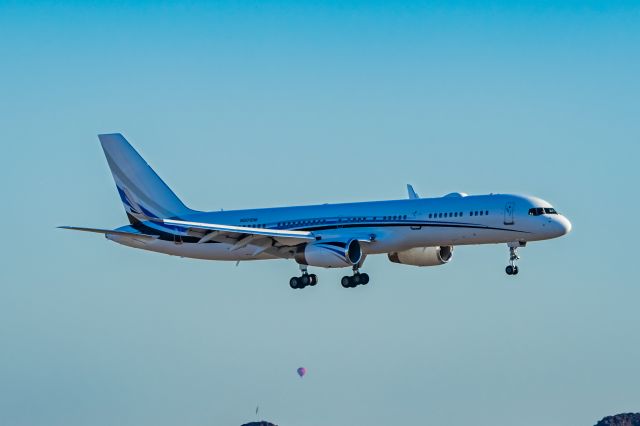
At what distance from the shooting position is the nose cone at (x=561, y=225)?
3514 inches

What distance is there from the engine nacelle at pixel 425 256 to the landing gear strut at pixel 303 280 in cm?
556

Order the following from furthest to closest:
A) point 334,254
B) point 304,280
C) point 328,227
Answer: point 304,280
point 328,227
point 334,254

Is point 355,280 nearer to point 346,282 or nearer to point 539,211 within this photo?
point 346,282

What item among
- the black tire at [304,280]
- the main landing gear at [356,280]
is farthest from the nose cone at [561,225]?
the black tire at [304,280]

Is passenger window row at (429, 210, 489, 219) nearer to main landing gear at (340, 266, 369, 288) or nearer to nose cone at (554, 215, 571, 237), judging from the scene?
nose cone at (554, 215, 571, 237)

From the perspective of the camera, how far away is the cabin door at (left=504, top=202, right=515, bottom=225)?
8912 cm

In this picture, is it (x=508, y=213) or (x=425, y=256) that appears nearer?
(x=508, y=213)

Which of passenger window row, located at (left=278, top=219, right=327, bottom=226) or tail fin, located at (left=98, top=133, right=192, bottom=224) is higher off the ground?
tail fin, located at (left=98, top=133, right=192, bottom=224)

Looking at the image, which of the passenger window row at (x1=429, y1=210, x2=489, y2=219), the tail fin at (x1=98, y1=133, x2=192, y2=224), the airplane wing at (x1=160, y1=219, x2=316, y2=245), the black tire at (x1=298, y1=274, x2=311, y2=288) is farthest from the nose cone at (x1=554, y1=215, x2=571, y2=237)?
the tail fin at (x1=98, y1=133, x2=192, y2=224)

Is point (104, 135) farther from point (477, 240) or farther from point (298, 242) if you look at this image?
point (477, 240)

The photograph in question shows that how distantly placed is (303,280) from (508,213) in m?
15.5

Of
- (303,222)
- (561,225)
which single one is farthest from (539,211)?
(303,222)

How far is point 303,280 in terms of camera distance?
9712 centimetres

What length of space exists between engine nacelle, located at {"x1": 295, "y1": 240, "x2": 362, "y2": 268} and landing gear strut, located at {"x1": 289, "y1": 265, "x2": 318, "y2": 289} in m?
3.24
